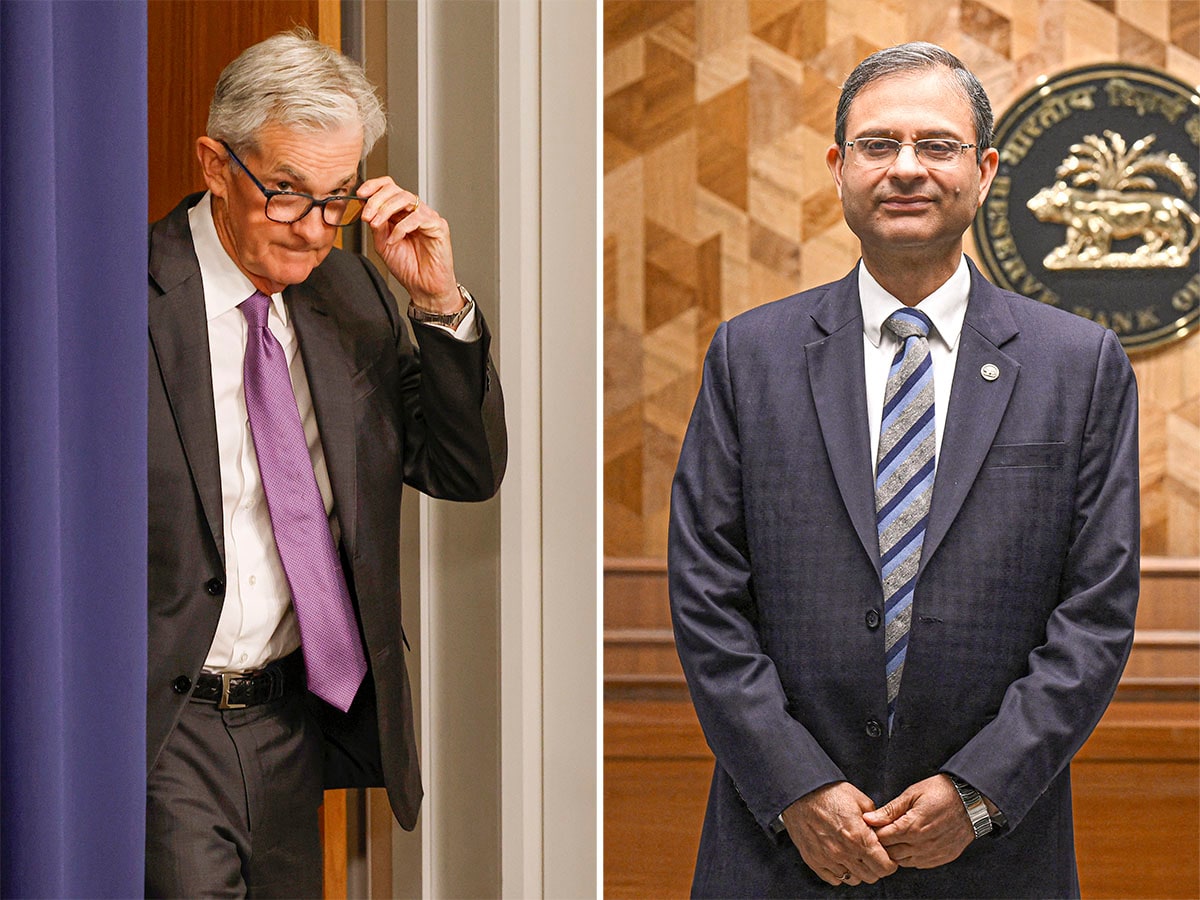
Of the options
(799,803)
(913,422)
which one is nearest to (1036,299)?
(913,422)

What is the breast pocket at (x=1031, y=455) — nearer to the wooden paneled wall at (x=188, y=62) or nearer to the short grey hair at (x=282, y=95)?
the short grey hair at (x=282, y=95)

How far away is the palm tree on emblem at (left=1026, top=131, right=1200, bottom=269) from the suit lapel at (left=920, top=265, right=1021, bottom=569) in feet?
0.45

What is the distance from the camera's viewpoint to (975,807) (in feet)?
5.24

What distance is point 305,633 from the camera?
1.67 meters

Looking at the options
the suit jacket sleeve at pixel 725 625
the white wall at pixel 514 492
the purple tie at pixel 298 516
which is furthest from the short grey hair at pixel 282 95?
the suit jacket sleeve at pixel 725 625

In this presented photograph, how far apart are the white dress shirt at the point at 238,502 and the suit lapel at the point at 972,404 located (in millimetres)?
606

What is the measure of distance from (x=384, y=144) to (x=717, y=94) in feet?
1.68

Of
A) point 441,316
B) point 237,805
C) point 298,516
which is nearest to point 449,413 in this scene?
point 441,316

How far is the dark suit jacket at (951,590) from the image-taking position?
62.7 inches

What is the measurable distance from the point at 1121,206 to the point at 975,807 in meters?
0.77

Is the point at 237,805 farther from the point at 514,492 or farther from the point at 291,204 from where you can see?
the point at 291,204

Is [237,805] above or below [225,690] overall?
below

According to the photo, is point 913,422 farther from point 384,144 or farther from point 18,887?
point 18,887

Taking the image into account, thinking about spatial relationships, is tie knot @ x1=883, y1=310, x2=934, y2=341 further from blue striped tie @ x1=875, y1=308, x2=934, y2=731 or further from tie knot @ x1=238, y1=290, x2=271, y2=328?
tie knot @ x1=238, y1=290, x2=271, y2=328
